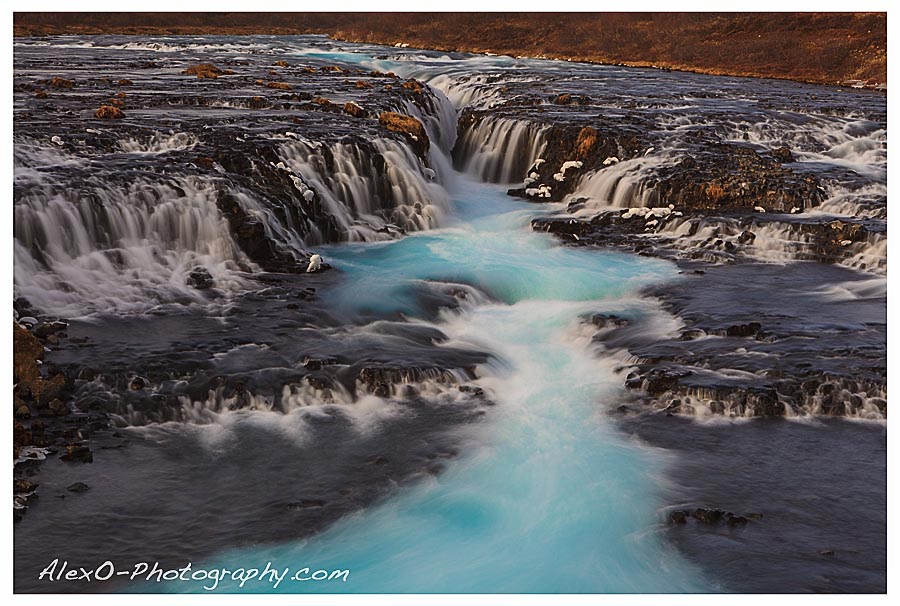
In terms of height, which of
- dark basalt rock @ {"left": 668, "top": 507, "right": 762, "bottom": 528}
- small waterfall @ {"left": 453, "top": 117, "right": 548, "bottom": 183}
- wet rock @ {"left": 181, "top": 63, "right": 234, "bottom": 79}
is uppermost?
wet rock @ {"left": 181, "top": 63, "right": 234, "bottom": 79}

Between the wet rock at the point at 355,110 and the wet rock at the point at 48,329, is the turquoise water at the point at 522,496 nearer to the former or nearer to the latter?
the wet rock at the point at 48,329

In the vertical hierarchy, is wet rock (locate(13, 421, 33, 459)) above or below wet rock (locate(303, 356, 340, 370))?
below

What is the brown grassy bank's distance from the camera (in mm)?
40438

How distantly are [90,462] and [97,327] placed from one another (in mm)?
3230

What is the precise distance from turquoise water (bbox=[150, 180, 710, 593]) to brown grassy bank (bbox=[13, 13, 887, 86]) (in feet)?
97.2

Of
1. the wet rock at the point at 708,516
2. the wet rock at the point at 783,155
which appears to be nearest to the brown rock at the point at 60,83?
the wet rock at the point at 783,155

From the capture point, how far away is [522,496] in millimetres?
9008

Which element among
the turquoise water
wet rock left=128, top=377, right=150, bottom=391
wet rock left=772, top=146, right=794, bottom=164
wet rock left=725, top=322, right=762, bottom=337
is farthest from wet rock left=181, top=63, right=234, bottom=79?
wet rock left=725, top=322, right=762, bottom=337

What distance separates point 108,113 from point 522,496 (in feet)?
44.9

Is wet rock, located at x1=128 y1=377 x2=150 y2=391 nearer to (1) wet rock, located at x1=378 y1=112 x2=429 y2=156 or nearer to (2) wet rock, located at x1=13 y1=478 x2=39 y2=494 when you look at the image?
(2) wet rock, located at x1=13 y1=478 x2=39 y2=494

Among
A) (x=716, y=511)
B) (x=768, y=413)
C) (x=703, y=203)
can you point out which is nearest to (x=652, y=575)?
(x=716, y=511)

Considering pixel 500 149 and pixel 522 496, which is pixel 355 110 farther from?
pixel 522 496

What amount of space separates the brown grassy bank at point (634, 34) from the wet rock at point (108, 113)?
97.7 ft

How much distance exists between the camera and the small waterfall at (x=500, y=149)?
74.8 ft
